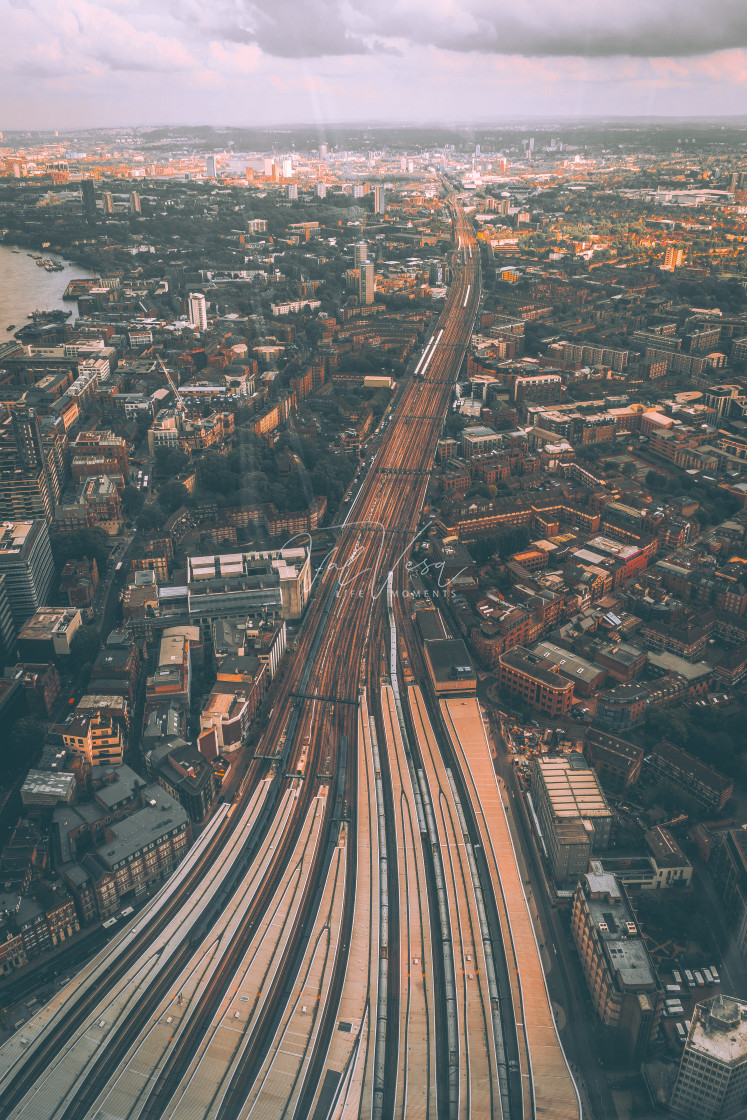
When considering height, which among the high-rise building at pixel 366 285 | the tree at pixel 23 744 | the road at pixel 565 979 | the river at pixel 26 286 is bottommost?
the road at pixel 565 979

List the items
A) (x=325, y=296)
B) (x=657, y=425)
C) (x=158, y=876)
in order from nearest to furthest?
1. (x=158, y=876)
2. (x=657, y=425)
3. (x=325, y=296)

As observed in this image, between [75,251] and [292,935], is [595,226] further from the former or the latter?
[292,935]

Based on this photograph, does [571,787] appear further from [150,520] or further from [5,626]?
[150,520]

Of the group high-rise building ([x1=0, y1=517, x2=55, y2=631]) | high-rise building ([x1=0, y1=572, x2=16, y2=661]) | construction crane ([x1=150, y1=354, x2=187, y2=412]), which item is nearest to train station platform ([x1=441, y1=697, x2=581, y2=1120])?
high-rise building ([x1=0, y1=572, x2=16, y2=661])

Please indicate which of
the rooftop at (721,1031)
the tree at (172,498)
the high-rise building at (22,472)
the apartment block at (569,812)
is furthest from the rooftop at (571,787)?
the high-rise building at (22,472)

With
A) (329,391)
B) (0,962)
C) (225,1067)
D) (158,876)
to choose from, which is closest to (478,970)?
(225,1067)

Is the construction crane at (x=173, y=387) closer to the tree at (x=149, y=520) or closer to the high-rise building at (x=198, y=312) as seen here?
the high-rise building at (x=198, y=312)

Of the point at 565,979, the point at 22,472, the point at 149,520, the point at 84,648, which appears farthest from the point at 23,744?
the point at 565,979
